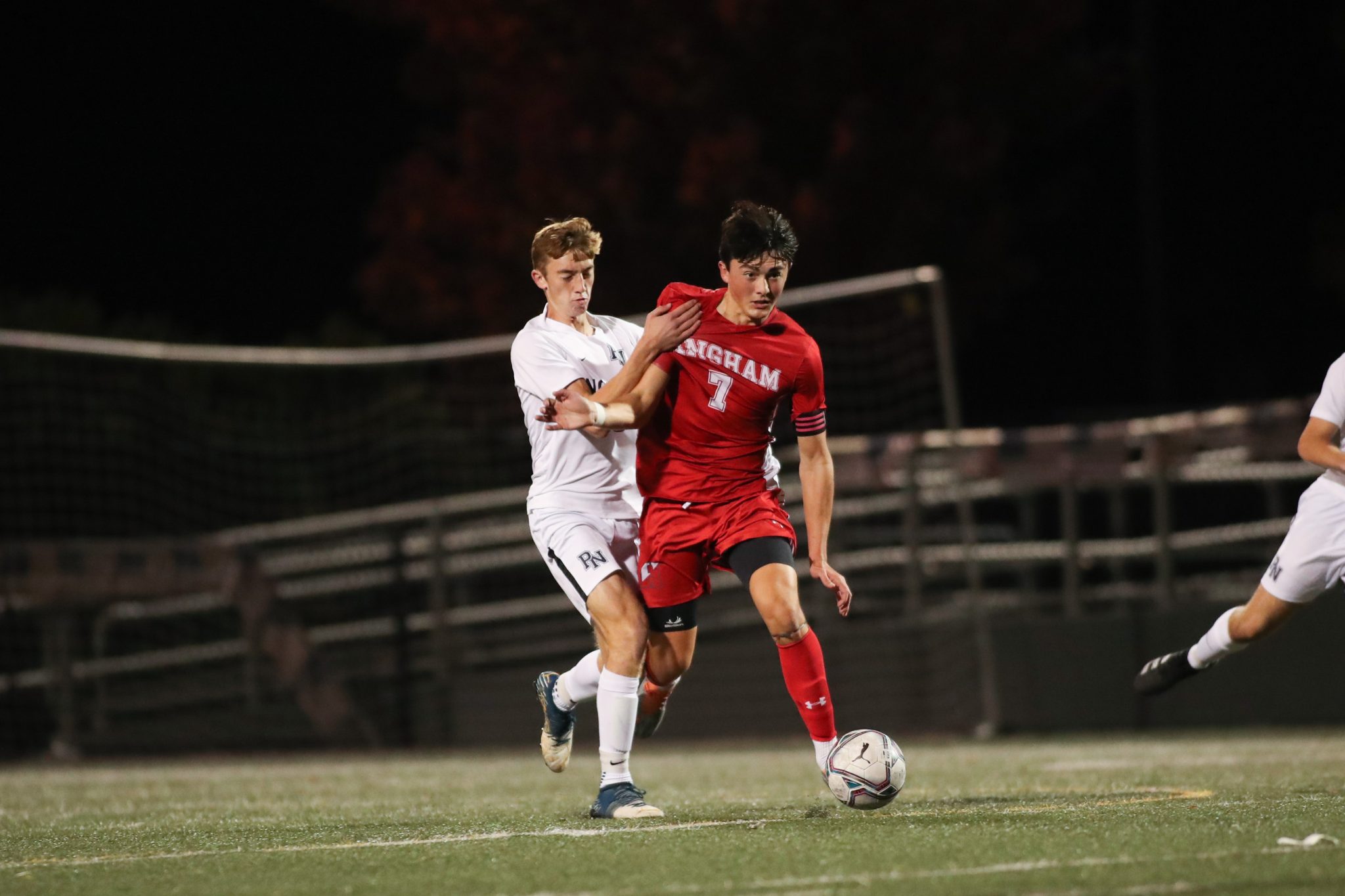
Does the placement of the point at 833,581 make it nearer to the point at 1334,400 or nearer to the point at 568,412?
the point at 568,412

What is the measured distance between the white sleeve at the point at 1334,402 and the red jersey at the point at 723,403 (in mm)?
1929

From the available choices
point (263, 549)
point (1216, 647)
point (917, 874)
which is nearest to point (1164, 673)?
point (1216, 647)

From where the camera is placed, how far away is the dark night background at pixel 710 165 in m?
22.4

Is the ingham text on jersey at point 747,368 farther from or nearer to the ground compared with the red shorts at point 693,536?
farther from the ground

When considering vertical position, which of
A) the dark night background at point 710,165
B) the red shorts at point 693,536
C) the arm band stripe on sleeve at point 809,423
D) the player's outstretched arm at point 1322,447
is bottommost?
the red shorts at point 693,536

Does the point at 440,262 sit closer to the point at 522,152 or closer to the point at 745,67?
the point at 522,152

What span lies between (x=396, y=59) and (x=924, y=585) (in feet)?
49.1

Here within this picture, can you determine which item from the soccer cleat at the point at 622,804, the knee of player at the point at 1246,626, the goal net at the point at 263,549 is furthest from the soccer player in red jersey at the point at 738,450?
the goal net at the point at 263,549

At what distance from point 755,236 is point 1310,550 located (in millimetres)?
2657

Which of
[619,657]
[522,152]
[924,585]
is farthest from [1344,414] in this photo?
[522,152]

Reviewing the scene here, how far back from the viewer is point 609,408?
22.4 ft

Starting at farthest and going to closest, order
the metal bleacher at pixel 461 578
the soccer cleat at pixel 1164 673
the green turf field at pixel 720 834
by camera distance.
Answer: the metal bleacher at pixel 461 578
the soccer cleat at pixel 1164 673
the green turf field at pixel 720 834

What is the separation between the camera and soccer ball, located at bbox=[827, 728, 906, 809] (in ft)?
21.7

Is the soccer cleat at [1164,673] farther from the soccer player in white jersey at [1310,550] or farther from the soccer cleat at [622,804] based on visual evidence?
the soccer cleat at [622,804]
